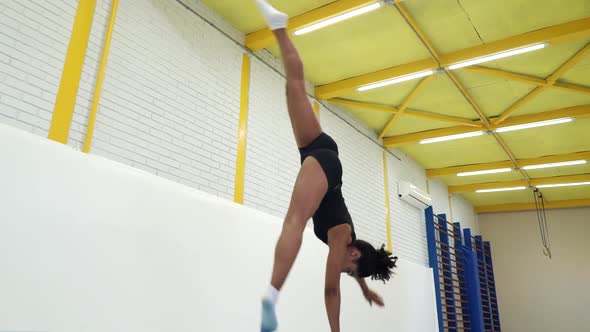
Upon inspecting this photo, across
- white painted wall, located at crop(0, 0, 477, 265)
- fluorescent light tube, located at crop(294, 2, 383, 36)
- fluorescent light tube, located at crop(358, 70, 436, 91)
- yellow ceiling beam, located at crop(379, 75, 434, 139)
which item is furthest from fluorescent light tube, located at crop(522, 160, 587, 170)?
fluorescent light tube, located at crop(294, 2, 383, 36)

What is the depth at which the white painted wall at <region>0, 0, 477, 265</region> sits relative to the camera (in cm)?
303

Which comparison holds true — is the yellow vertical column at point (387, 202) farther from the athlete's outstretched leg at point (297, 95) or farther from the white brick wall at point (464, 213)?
the athlete's outstretched leg at point (297, 95)

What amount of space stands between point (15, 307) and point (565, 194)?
1248 centimetres

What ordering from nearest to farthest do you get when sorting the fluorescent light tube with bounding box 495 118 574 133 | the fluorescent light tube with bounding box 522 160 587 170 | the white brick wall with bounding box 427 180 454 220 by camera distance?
1. the fluorescent light tube with bounding box 495 118 574 133
2. the fluorescent light tube with bounding box 522 160 587 170
3. the white brick wall with bounding box 427 180 454 220

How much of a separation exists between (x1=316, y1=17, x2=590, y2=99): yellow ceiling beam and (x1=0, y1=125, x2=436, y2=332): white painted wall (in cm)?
268

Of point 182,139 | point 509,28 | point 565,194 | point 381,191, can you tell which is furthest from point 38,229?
point 565,194

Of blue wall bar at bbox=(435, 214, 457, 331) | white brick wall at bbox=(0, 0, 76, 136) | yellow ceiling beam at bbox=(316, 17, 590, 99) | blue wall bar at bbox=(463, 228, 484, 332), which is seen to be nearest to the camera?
white brick wall at bbox=(0, 0, 76, 136)

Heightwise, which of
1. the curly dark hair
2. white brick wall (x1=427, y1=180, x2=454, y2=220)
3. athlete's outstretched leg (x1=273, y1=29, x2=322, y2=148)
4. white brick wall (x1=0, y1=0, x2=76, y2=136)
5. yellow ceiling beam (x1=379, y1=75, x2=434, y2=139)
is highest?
yellow ceiling beam (x1=379, y1=75, x2=434, y2=139)

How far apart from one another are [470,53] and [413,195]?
3678mm

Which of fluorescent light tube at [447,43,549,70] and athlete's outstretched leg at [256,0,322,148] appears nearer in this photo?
athlete's outstretched leg at [256,0,322,148]

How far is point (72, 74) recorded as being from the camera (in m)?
3.27

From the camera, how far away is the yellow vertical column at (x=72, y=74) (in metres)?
3.10

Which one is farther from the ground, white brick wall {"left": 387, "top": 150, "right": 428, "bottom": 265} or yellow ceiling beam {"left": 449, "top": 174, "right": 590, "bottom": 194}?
yellow ceiling beam {"left": 449, "top": 174, "right": 590, "bottom": 194}

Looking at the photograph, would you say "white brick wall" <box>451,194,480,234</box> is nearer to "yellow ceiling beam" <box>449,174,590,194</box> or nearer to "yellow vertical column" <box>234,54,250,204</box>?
"yellow ceiling beam" <box>449,174,590,194</box>
